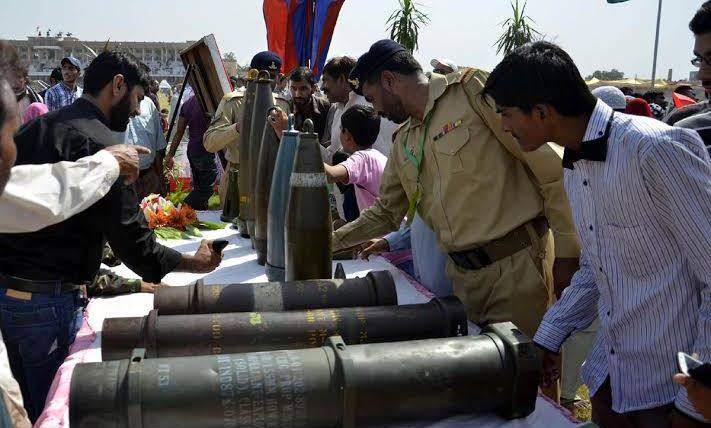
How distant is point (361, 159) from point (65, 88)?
5632 mm

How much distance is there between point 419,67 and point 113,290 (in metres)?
1.47

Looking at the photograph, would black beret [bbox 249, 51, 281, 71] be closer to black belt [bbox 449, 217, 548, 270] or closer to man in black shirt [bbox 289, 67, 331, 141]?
man in black shirt [bbox 289, 67, 331, 141]

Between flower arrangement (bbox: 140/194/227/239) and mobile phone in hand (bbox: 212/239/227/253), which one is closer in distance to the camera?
mobile phone in hand (bbox: 212/239/227/253)

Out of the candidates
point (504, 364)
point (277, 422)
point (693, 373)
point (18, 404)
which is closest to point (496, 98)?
point (504, 364)

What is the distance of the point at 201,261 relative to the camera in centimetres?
213

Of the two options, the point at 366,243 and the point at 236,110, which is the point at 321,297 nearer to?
the point at 366,243

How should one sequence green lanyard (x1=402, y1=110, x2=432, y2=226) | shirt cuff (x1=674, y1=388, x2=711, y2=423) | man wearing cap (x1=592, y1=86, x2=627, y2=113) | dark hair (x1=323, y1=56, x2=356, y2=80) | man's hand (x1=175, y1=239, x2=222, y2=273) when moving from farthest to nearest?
dark hair (x1=323, y1=56, x2=356, y2=80)
man wearing cap (x1=592, y1=86, x2=627, y2=113)
green lanyard (x1=402, y1=110, x2=432, y2=226)
man's hand (x1=175, y1=239, x2=222, y2=273)
shirt cuff (x1=674, y1=388, x2=711, y2=423)

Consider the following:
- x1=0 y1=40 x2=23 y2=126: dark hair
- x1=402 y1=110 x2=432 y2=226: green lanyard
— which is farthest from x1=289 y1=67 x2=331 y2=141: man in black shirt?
x1=0 y1=40 x2=23 y2=126: dark hair

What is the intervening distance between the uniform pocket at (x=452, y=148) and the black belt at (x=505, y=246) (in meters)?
0.28

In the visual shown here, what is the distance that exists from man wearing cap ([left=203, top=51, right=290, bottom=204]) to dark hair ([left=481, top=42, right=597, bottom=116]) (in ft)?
8.82

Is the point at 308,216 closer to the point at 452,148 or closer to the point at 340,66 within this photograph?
the point at 452,148

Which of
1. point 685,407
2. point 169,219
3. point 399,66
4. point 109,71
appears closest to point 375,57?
point 399,66

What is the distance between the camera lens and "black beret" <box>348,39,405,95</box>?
7.47ft

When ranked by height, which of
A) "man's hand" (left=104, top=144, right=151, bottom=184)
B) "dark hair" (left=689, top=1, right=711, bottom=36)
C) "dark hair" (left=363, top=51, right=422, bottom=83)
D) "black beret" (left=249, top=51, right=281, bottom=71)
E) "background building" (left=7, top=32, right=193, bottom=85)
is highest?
"dark hair" (left=689, top=1, right=711, bottom=36)
